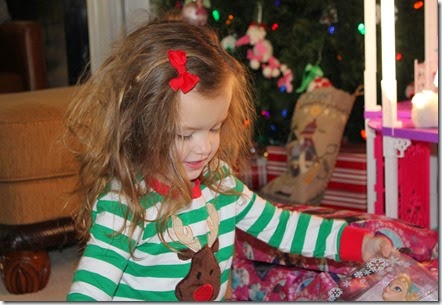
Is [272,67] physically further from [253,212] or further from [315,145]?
[253,212]

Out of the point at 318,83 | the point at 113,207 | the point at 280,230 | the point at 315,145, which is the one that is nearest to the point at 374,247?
the point at 280,230

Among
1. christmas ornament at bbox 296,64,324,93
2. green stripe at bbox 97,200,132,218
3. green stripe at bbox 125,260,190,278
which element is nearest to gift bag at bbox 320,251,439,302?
green stripe at bbox 125,260,190,278

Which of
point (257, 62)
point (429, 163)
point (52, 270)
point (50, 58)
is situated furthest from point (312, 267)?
point (50, 58)

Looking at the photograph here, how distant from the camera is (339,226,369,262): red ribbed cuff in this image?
1174 mm

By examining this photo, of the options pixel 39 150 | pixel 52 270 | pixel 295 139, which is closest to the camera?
pixel 39 150

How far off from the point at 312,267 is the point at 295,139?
2.51ft

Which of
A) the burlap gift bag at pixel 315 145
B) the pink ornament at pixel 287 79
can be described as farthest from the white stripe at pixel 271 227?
the pink ornament at pixel 287 79

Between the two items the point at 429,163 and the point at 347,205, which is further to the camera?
the point at 347,205

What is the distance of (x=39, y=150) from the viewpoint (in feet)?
5.17

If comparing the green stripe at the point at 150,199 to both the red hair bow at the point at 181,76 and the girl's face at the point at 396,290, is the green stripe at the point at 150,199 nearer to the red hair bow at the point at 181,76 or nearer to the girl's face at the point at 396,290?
the red hair bow at the point at 181,76

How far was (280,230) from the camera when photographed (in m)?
1.19

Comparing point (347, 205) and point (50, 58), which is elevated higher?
point (50, 58)

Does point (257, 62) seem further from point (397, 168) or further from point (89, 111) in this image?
point (89, 111)

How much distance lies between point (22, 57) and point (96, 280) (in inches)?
49.4
